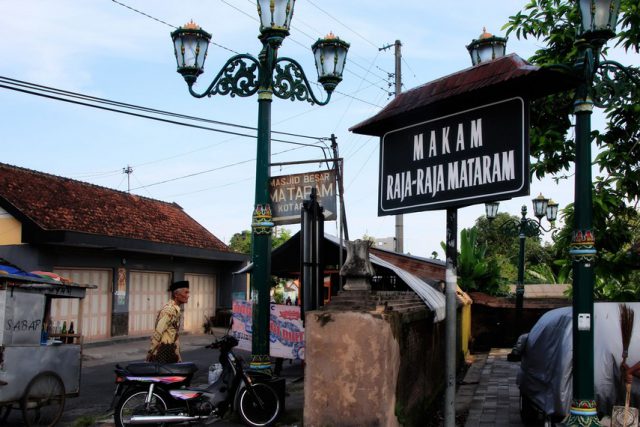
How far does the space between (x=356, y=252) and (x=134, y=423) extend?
10.9 feet

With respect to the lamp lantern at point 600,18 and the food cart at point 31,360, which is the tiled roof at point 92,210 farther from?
the lamp lantern at point 600,18

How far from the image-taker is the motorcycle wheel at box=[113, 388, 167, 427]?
25.1 feet

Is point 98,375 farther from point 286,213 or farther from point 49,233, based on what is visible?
point 286,213

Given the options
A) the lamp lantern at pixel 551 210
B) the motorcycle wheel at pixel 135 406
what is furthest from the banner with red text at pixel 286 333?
the lamp lantern at pixel 551 210

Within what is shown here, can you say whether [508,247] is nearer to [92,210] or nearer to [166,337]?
[92,210]

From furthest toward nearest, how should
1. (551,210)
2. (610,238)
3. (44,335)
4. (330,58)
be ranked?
(551,210), (44,335), (330,58), (610,238)

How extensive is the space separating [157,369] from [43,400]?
1.94 metres

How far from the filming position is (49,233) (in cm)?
1870

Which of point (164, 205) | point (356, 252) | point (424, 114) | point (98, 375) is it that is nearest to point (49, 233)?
point (98, 375)

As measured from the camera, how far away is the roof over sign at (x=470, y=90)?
4645 millimetres

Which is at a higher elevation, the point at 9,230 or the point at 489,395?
the point at 9,230

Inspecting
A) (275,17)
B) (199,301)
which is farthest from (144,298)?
(275,17)

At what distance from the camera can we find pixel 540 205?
19.2 metres

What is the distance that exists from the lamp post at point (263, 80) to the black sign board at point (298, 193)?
0.19 metres
